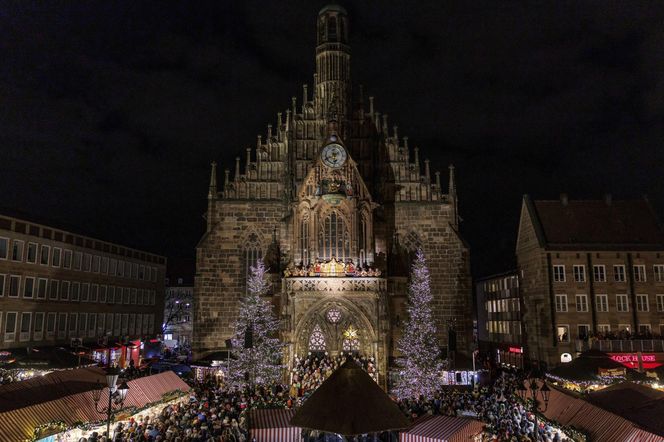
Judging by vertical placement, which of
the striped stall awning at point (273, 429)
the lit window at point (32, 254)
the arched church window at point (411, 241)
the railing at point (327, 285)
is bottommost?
the striped stall awning at point (273, 429)

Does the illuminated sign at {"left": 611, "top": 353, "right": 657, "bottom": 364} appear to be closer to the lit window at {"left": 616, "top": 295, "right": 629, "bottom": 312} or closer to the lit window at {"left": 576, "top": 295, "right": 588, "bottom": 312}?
the lit window at {"left": 616, "top": 295, "right": 629, "bottom": 312}

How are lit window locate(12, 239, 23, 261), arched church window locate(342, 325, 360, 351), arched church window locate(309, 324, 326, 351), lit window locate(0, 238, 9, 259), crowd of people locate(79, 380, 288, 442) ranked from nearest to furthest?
1. crowd of people locate(79, 380, 288, 442)
2. arched church window locate(342, 325, 360, 351)
3. arched church window locate(309, 324, 326, 351)
4. lit window locate(0, 238, 9, 259)
5. lit window locate(12, 239, 23, 261)

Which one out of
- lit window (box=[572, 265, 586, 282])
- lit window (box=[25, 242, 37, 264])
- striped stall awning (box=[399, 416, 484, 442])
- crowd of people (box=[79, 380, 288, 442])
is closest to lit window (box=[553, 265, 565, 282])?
lit window (box=[572, 265, 586, 282])

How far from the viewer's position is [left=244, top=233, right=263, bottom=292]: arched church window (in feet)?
141

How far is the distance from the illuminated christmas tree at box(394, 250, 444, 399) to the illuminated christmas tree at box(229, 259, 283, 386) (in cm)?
780

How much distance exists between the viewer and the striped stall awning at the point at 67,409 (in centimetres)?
1535

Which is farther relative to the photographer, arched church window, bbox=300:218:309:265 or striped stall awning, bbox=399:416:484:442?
arched church window, bbox=300:218:309:265

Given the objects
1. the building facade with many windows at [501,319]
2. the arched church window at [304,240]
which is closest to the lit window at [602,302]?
the building facade with many windows at [501,319]

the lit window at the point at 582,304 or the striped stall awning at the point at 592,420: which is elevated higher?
the lit window at the point at 582,304

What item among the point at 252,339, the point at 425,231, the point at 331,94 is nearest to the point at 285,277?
the point at 252,339

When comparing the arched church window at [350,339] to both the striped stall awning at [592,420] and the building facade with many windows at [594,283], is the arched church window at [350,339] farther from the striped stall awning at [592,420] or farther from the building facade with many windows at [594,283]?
the striped stall awning at [592,420]

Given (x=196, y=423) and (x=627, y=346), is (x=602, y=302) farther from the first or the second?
(x=196, y=423)

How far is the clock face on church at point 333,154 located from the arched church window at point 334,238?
150 inches

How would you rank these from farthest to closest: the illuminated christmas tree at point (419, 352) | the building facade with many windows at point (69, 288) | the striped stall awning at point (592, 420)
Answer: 1. the building facade with many windows at point (69, 288)
2. the illuminated christmas tree at point (419, 352)
3. the striped stall awning at point (592, 420)
